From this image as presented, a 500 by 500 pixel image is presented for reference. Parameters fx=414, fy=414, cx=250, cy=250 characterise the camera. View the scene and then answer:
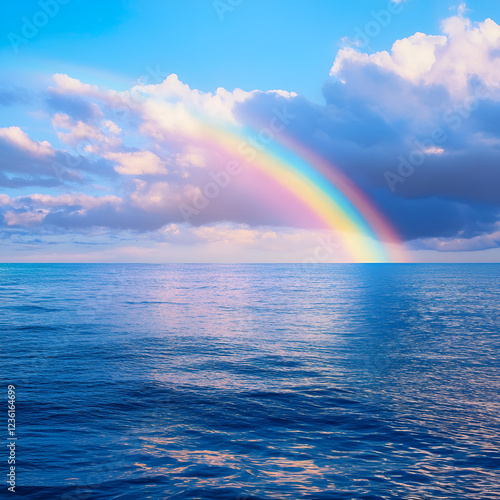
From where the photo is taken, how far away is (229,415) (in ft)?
67.3

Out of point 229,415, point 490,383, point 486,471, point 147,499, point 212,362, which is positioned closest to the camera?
point 147,499

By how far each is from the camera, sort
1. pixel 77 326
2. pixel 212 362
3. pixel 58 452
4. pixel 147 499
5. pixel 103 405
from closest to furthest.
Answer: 1. pixel 147 499
2. pixel 58 452
3. pixel 103 405
4. pixel 212 362
5. pixel 77 326

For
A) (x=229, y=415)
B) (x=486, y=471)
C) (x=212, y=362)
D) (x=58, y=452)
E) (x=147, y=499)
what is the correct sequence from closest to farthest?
(x=147, y=499)
(x=486, y=471)
(x=58, y=452)
(x=229, y=415)
(x=212, y=362)

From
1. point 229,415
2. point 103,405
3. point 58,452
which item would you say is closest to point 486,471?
point 229,415

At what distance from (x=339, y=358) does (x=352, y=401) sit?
11816mm

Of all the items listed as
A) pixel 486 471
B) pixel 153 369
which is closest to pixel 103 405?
pixel 153 369

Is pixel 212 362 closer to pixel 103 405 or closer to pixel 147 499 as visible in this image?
pixel 103 405

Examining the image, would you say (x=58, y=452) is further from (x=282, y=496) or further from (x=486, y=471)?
(x=486, y=471)

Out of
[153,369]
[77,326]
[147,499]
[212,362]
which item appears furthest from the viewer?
[77,326]

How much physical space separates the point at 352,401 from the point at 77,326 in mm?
38459

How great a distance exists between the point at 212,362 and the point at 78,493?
19607mm

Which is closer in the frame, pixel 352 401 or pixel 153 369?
pixel 352 401

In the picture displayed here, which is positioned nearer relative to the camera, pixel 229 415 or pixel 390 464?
pixel 390 464

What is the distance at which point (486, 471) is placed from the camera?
14.7 metres
